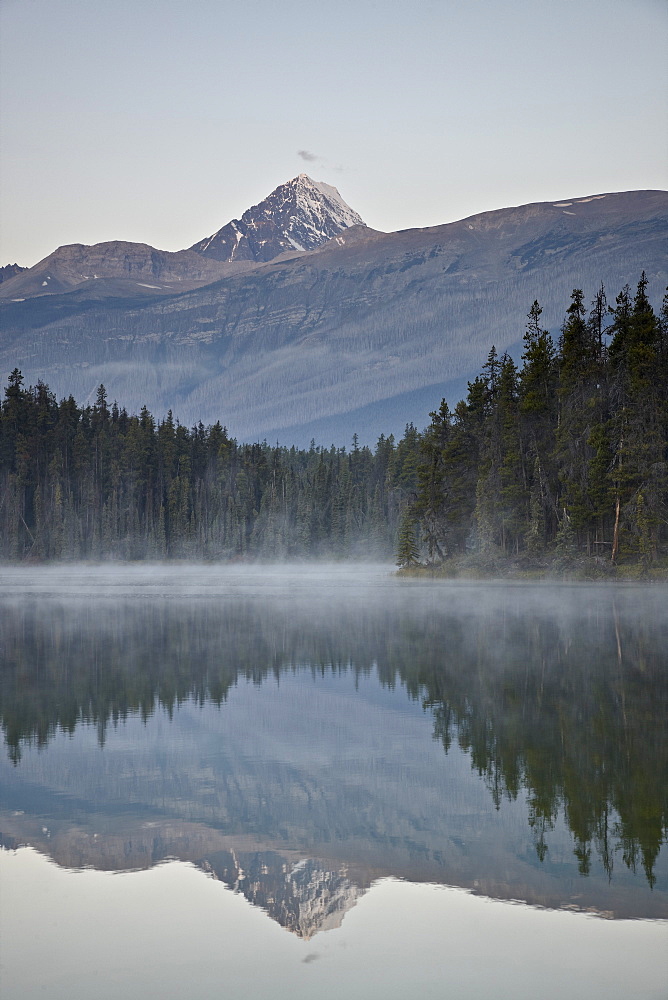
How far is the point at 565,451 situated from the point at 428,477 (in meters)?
17.1

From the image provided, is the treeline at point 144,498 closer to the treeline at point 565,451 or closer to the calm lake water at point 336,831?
the treeline at point 565,451

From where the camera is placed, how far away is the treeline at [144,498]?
134 meters

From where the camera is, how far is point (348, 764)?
508 inches

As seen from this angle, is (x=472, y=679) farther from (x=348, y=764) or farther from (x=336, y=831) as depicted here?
(x=336, y=831)

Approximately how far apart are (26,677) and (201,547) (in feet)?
389

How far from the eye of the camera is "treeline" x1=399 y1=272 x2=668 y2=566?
2137 inches

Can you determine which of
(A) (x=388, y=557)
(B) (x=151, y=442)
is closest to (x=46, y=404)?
(B) (x=151, y=442)

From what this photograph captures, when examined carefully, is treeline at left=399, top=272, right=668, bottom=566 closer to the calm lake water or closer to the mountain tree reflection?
the mountain tree reflection

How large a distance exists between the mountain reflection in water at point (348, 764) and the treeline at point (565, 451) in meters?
28.5

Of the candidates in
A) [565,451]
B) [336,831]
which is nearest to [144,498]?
[565,451]

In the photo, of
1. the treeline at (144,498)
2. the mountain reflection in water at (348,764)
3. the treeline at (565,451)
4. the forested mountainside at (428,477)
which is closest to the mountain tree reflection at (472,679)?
the mountain reflection in water at (348,764)

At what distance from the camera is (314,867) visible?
8.98 metres

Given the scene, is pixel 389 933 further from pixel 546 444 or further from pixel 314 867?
pixel 546 444

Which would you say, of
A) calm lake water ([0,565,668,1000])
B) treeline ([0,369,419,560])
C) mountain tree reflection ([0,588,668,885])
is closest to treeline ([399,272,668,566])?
mountain tree reflection ([0,588,668,885])
